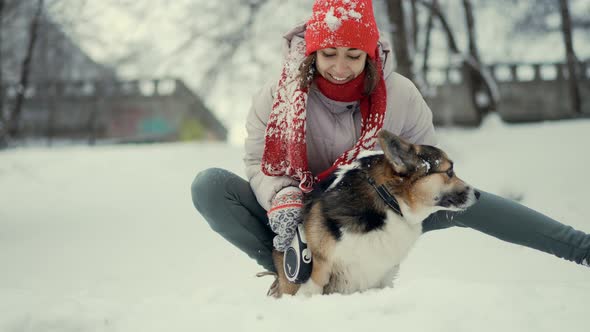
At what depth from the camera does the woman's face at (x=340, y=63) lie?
287 centimetres

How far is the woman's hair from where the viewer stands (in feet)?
9.52

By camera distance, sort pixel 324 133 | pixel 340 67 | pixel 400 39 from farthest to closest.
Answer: pixel 400 39
pixel 324 133
pixel 340 67

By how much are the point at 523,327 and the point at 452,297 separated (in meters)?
0.40

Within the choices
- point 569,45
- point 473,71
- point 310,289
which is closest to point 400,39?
point 473,71

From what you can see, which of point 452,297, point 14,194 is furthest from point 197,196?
point 14,194

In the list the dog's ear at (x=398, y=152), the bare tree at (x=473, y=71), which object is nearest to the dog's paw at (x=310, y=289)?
the dog's ear at (x=398, y=152)

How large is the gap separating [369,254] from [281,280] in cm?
53

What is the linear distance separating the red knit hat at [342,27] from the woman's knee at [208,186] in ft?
2.76

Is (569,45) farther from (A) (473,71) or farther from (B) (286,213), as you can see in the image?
(B) (286,213)

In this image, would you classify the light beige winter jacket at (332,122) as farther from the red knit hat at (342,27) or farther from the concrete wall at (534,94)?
the concrete wall at (534,94)

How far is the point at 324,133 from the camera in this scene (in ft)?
10.2

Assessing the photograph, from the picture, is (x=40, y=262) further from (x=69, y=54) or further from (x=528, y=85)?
(x=528, y=85)

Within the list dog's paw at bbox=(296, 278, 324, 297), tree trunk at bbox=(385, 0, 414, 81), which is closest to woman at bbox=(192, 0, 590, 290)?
dog's paw at bbox=(296, 278, 324, 297)

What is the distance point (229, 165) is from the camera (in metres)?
10.4
